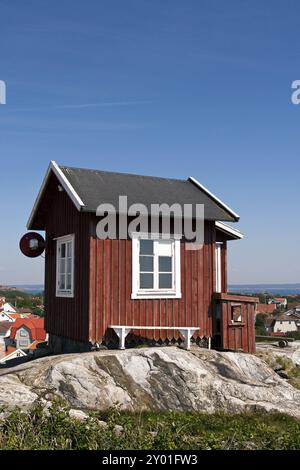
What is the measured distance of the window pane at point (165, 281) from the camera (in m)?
14.3

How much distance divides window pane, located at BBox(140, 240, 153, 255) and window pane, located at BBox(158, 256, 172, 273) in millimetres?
363

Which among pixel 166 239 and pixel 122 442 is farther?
pixel 166 239

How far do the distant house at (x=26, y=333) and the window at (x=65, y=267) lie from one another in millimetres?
52519

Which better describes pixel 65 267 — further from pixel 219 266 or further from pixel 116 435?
pixel 116 435

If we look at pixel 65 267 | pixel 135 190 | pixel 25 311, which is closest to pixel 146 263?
pixel 135 190

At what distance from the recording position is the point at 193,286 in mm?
14773

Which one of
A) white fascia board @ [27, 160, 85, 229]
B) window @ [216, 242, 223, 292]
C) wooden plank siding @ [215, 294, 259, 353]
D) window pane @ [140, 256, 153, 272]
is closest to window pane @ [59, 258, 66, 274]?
white fascia board @ [27, 160, 85, 229]

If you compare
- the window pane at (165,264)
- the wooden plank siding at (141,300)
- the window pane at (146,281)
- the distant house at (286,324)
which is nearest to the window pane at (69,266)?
the wooden plank siding at (141,300)

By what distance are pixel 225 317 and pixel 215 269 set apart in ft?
4.84

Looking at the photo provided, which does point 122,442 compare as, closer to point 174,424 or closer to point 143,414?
point 174,424

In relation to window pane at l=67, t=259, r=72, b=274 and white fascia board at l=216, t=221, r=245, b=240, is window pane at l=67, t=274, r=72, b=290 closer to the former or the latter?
window pane at l=67, t=259, r=72, b=274

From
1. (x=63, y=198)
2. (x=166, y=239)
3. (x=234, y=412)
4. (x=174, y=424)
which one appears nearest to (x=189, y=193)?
(x=166, y=239)

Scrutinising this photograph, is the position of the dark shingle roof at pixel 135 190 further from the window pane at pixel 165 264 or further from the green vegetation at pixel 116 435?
the green vegetation at pixel 116 435
